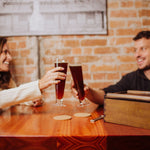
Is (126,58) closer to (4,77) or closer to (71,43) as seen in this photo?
(71,43)

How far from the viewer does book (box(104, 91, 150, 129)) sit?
887 millimetres

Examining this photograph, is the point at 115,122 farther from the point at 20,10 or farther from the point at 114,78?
the point at 20,10

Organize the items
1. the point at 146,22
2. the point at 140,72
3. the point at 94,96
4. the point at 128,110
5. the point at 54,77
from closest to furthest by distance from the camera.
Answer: the point at 128,110
the point at 54,77
the point at 94,96
the point at 140,72
the point at 146,22

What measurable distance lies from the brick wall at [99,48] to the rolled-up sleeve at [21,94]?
980 mm

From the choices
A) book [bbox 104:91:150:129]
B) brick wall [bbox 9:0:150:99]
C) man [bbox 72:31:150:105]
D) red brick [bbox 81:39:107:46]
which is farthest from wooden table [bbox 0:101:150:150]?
red brick [bbox 81:39:107:46]

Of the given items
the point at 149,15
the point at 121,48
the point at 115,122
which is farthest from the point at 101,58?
the point at 115,122

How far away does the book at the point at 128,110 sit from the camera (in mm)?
887

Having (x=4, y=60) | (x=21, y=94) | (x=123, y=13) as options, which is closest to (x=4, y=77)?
(x=4, y=60)

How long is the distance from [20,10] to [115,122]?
73.0 inches

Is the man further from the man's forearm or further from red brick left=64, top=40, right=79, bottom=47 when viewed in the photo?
red brick left=64, top=40, right=79, bottom=47

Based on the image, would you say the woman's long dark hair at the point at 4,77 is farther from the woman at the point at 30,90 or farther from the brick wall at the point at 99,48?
the woman at the point at 30,90

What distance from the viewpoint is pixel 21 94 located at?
4.12ft

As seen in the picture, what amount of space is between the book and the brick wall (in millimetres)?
1239

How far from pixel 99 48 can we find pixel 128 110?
140cm
